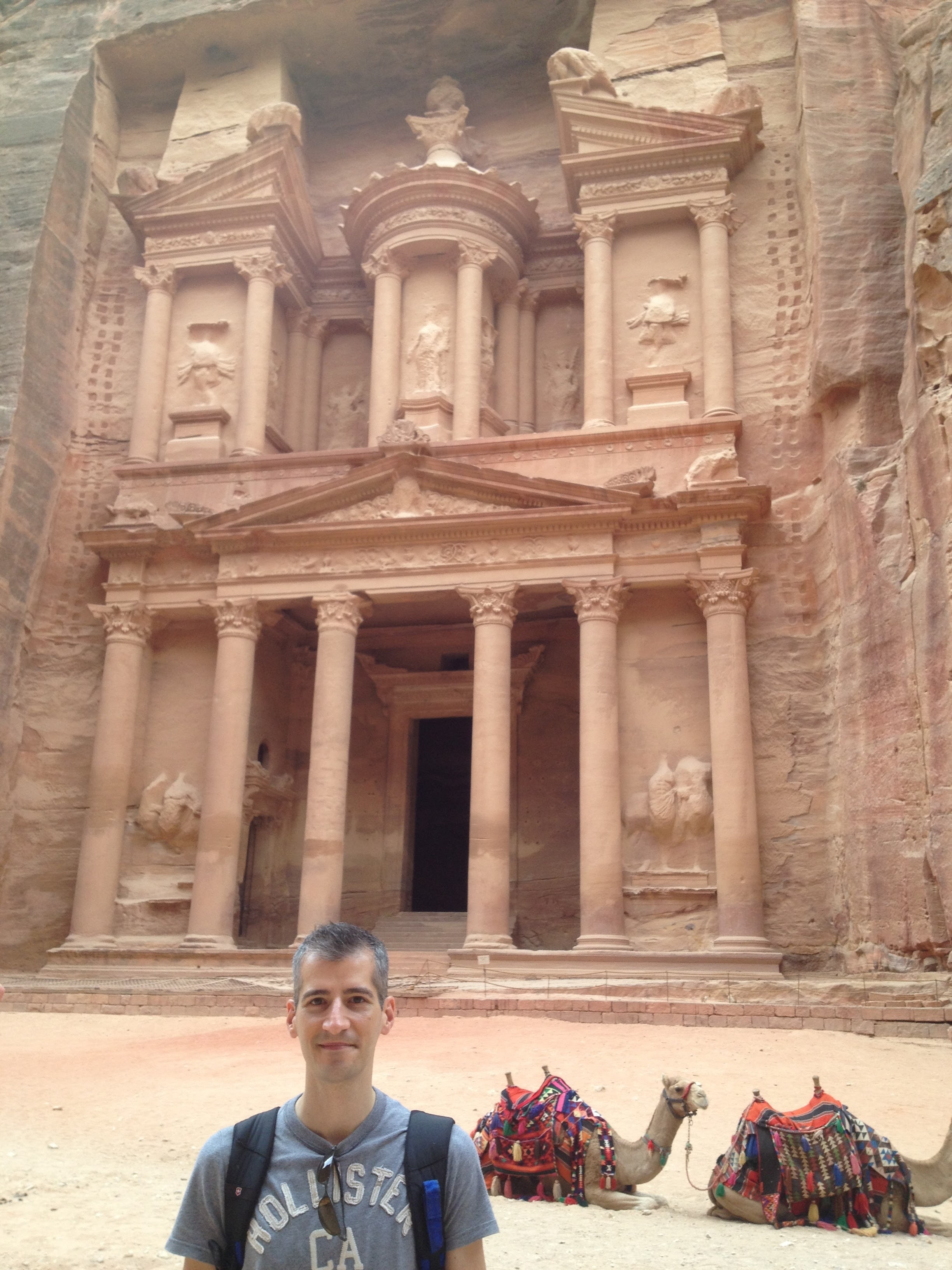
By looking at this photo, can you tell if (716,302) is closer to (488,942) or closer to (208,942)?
(488,942)

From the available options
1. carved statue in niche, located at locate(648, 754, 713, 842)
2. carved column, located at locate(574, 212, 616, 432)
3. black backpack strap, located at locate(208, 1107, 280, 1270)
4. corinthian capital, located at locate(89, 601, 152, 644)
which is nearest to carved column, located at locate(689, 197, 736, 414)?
carved column, located at locate(574, 212, 616, 432)

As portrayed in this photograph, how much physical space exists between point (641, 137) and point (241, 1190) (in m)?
21.5

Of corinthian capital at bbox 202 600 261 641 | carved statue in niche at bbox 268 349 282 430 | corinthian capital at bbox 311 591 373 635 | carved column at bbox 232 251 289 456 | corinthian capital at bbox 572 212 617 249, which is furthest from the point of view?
carved statue in niche at bbox 268 349 282 430

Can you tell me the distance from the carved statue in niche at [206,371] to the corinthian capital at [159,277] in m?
1.34

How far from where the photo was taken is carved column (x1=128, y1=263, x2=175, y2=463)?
2155 cm

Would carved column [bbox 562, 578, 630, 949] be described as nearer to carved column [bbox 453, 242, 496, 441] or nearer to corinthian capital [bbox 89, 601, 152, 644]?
carved column [bbox 453, 242, 496, 441]

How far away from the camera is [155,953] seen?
1741cm

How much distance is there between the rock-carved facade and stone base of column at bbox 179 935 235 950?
0.24 ft

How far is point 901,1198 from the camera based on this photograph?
605cm

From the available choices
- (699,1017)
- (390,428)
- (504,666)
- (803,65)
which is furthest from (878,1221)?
(803,65)

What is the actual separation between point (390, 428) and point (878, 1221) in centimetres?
1527

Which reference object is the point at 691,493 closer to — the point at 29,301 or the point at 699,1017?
the point at 699,1017

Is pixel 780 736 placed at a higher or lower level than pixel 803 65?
lower

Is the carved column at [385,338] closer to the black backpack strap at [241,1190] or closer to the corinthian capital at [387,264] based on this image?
the corinthian capital at [387,264]
